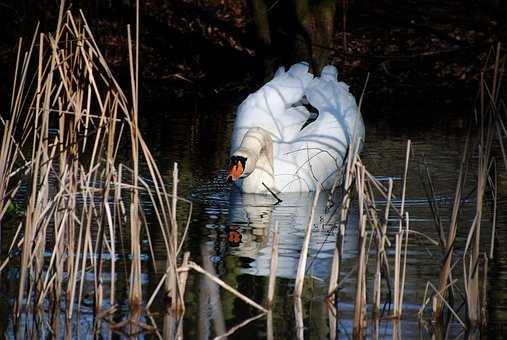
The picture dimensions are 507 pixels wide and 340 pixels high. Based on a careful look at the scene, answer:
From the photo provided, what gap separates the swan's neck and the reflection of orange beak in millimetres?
128

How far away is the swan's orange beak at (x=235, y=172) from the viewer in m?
12.3

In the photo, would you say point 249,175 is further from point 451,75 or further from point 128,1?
point 128,1

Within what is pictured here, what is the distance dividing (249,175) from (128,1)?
12.5 m

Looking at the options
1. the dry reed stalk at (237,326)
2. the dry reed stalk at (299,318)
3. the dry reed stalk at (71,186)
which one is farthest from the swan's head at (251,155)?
the dry reed stalk at (237,326)

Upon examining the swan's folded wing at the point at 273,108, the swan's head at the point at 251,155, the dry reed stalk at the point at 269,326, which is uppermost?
the swan's folded wing at the point at 273,108

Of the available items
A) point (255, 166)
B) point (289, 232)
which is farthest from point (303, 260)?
point (255, 166)

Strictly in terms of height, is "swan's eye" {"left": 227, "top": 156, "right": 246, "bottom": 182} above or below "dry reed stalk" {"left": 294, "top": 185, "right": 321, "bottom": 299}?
above

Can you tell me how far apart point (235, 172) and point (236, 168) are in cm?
6

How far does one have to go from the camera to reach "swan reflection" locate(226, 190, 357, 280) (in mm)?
8961

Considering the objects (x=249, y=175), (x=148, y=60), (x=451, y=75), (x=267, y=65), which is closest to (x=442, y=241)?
(x=249, y=175)

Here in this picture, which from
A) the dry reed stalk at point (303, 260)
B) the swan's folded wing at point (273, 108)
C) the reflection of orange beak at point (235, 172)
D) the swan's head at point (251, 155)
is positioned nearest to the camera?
the dry reed stalk at point (303, 260)

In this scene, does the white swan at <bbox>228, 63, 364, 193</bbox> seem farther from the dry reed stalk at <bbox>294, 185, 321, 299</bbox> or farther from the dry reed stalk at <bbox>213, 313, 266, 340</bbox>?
the dry reed stalk at <bbox>213, 313, 266, 340</bbox>

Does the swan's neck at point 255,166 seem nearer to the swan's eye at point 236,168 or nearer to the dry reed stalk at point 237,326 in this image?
the swan's eye at point 236,168

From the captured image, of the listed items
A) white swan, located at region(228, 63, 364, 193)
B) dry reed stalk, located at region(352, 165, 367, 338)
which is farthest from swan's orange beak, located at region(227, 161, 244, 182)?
dry reed stalk, located at region(352, 165, 367, 338)
